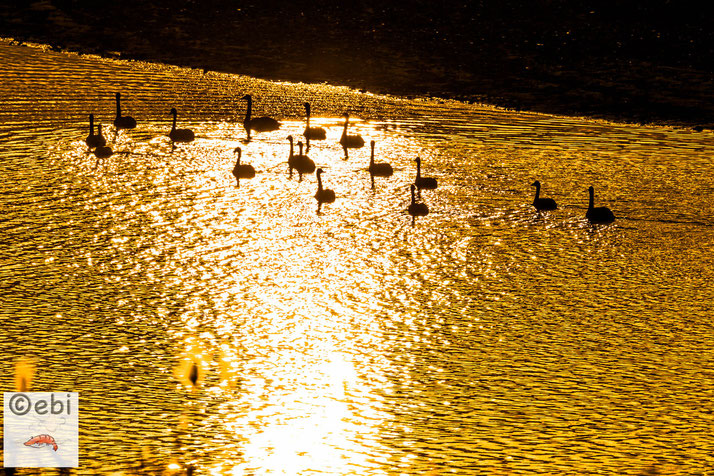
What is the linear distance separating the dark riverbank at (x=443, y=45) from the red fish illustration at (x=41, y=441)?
1146 inches

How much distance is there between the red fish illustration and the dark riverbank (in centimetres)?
2910

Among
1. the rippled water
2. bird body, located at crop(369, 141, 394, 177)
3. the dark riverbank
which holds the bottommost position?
the rippled water

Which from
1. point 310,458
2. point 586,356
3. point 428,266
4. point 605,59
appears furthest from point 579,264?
point 605,59

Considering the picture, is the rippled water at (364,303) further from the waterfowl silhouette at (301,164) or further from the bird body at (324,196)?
the waterfowl silhouette at (301,164)

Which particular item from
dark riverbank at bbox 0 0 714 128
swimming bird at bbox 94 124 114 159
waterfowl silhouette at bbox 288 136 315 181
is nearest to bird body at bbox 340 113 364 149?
waterfowl silhouette at bbox 288 136 315 181

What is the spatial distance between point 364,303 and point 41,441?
691 cm

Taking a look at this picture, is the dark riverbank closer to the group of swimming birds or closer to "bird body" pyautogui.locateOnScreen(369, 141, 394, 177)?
the group of swimming birds

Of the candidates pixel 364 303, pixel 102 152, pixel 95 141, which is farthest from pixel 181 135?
pixel 364 303

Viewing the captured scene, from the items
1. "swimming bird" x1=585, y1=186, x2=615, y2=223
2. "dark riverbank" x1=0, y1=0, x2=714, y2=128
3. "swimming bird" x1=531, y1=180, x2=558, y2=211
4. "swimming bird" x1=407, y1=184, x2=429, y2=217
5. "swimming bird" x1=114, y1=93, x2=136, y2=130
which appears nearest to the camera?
"swimming bird" x1=585, y1=186, x2=615, y2=223

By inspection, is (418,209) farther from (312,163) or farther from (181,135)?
(181,135)

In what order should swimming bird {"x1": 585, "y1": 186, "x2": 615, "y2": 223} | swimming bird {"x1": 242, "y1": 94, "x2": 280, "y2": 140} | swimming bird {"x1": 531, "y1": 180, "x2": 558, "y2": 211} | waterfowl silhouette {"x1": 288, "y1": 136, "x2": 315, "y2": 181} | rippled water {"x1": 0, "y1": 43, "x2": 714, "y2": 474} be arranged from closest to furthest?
rippled water {"x1": 0, "y1": 43, "x2": 714, "y2": 474} < swimming bird {"x1": 585, "y1": 186, "x2": 615, "y2": 223} < swimming bird {"x1": 531, "y1": 180, "x2": 558, "y2": 211} < waterfowl silhouette {"x1": 288, "y1": 136, "x2": 315, "y2": 181} < swimming bird {"x1": 242, "y1": 94, "x2": 280, "y2": 140}

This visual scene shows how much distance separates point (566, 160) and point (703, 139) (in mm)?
6461

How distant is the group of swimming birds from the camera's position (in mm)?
25016

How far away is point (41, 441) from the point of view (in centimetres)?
1291
